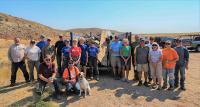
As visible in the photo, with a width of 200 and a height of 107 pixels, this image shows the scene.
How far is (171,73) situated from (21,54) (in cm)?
577

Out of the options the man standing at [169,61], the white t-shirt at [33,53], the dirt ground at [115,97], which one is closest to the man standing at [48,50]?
the white t-shirt at [33,53]

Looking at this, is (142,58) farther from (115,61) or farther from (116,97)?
(116,97)

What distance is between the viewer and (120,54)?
1187cm

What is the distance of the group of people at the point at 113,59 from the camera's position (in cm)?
1011

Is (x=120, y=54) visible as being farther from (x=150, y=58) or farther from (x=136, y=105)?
(x=136, y=105)

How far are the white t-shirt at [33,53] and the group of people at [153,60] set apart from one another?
2959 mm

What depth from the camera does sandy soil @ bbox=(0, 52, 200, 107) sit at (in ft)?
31.1

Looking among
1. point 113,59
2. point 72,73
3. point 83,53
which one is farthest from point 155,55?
point 72,73

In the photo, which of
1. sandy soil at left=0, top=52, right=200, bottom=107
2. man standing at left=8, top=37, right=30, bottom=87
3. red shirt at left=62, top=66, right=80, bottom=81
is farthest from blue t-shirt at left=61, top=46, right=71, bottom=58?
man standing at left=8, top=37, right=30, bottom=87

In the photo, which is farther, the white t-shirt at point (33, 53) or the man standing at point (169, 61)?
the white t-shirt at point (33, 53)

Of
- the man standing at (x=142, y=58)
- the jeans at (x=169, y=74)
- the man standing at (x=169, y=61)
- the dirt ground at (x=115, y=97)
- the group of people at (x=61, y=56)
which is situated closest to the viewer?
the dirt ground at (x=115, y=97)

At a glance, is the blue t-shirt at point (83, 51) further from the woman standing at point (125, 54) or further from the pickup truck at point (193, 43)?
the pickup truck at point (193, 43)

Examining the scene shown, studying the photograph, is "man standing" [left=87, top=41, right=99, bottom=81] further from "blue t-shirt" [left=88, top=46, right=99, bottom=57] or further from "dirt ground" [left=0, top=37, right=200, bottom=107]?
"dirt ground" [left=0, top=37, right=200, bottom=107]

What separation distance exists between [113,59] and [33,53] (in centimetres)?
319
